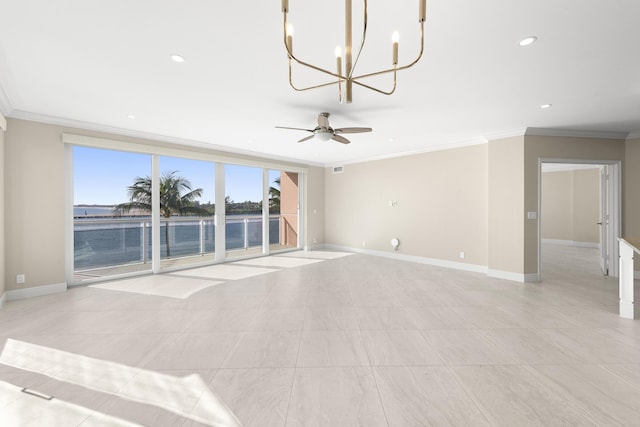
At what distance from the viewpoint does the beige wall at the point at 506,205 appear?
4715mm

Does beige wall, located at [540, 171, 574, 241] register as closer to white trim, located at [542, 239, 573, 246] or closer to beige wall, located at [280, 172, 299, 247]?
white trim, located at [542, 239, 573, 246]

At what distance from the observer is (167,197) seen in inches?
219

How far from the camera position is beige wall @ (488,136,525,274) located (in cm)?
471

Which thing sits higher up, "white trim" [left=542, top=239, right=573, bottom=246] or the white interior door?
the white interior door

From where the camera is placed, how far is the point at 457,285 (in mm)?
4504

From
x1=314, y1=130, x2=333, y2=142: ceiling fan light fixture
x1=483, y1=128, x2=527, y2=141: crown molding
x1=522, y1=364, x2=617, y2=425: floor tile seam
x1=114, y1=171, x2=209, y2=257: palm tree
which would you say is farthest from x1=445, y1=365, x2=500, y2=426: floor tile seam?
x1=114, y1=171, x2=209, y2=257: palm tree

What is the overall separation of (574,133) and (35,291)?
902 centimetres

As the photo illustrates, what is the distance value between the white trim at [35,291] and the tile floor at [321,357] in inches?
11.3

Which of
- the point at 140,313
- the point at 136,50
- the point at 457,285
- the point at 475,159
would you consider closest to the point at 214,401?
the point at 140,313

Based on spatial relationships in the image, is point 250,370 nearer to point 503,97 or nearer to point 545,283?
point 503,97

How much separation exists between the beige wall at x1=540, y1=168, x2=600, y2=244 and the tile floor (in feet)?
18.0

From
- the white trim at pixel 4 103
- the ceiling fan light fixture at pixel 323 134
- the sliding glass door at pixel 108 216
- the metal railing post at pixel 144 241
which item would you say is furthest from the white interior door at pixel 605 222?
the white trim at pixel 4 103

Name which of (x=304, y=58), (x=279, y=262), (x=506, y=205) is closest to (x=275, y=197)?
(x=279, y=262)

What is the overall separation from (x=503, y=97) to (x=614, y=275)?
14.4 ft
